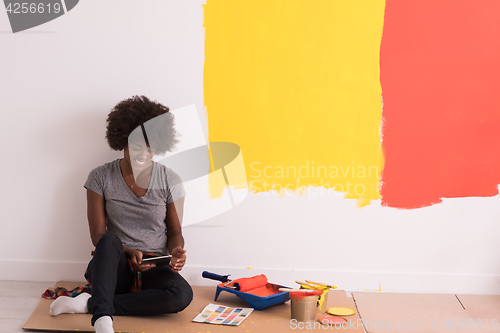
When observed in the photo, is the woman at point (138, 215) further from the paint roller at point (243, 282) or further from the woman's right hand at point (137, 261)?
the paint roller at point (243, 282)

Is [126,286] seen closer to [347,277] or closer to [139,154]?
[139,154]

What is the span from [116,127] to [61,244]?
722 mm

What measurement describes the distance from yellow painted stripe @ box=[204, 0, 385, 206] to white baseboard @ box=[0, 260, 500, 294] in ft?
1.27

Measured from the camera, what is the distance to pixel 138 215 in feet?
6.05

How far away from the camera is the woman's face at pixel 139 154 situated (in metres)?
1.83

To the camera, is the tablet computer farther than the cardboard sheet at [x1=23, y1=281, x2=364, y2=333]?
Yes

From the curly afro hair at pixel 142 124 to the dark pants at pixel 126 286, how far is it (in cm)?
44

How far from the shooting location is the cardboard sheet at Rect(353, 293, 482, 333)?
1728 mm

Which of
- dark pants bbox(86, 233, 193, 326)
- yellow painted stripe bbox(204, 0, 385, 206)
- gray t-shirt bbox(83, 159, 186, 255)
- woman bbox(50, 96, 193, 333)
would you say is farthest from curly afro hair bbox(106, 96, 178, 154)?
dark pants bbox(86, 233, 193, 326)

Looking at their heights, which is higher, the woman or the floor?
the woman

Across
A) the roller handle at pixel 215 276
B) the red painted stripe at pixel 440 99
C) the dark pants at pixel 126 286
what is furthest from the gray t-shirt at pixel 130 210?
the red painted stripe at pixel 440 99

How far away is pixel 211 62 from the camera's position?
2.10 meters

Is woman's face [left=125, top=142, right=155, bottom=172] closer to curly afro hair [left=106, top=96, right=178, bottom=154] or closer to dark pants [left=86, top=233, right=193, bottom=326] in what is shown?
curly afro hair [left=106, top=96, right=178, bottom=154]

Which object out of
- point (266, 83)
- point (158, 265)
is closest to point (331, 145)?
point (266, 83)
